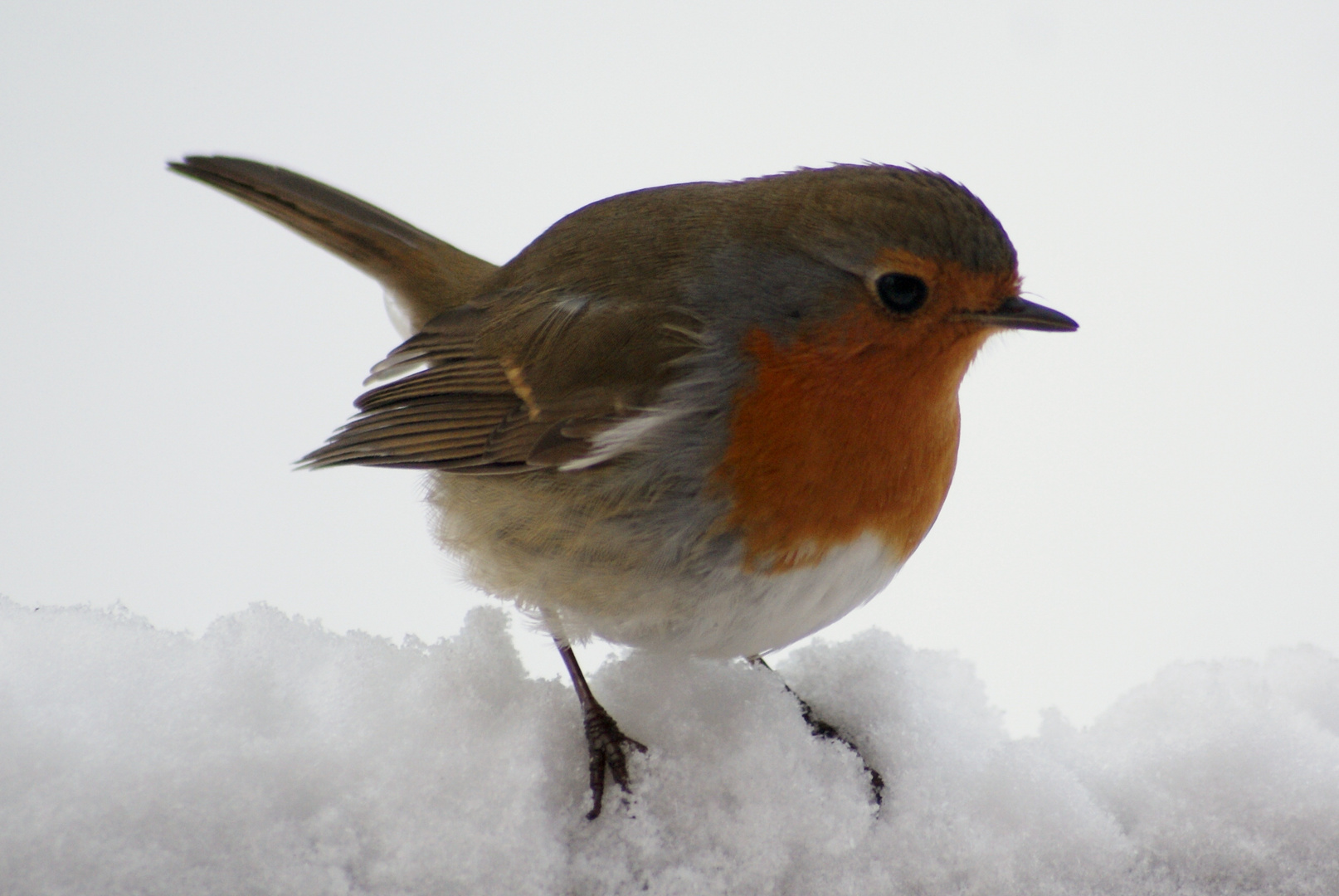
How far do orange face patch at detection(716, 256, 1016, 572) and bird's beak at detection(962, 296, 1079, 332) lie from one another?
0.07 feet

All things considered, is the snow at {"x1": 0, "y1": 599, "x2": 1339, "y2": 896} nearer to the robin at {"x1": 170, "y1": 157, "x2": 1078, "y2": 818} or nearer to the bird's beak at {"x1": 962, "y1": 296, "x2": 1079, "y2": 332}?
the robin at {"x1": 170, "y1": 157, "x2": 1078, "y2": 818}

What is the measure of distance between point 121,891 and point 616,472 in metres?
0.86

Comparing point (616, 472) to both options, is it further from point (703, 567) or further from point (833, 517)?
point (833, 517)

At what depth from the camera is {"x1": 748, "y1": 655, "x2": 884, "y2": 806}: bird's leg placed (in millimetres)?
1582

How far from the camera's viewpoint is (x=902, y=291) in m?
1.70

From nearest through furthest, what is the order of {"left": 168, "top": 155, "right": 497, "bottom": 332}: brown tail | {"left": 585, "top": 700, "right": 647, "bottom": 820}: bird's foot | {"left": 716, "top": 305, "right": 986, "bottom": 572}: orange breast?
{"left": 585, "top": 700, "right": 647, "bottom": 820}: bird's foot < {"left": 716, "top": 305, "right": 986, "bottom": 572}: orange breast < {"left": 168, "top": 155, "right": 497, "bottom": 332}: brown tail

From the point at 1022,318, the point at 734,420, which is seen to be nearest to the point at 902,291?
the point at 1022,318

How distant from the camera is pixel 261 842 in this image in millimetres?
1241

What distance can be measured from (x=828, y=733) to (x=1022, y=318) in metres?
0.74

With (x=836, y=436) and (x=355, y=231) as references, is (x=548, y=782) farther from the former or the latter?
(x=355, y=231)

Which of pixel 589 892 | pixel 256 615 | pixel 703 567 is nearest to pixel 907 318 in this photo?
pixel 703 567

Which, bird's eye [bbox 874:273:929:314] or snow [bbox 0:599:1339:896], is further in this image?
bird's eye [bbox 874:273:929:314]

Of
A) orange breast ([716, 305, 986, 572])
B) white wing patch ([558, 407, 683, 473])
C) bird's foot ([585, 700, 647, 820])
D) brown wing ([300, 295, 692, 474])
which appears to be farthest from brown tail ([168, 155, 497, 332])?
bird's foot ([585, 700, 647, 820])

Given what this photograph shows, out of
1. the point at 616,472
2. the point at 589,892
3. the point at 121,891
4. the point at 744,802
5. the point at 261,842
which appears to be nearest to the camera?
the point at 121,891
